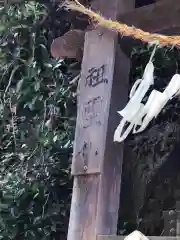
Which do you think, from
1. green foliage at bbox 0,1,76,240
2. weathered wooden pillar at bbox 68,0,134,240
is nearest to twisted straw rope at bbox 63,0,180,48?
weathered wooden pillar at bbox 68,0,134,240

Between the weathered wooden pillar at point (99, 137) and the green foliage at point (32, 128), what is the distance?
1090 millimetres

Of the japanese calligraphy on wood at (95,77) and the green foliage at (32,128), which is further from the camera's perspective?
the green foliage at (32,128)

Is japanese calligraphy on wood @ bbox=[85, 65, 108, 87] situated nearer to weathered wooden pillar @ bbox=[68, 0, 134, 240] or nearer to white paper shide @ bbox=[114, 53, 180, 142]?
weathered wooden pillar @ bbox=[68, 0, 134, 240]

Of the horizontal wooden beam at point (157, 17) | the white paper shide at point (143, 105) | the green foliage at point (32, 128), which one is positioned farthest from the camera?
the green foliage at point (32, 128)

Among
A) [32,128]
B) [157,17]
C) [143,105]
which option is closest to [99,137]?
[143,105]

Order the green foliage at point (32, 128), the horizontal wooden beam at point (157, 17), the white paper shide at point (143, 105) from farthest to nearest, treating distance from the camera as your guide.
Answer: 1. the green foliage at point (32, 128)
2. the horizontal wooden beam at point (157, 17)
3. the white paper shide at point (143, 105)

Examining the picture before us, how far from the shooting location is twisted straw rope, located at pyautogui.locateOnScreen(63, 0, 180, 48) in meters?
1.69

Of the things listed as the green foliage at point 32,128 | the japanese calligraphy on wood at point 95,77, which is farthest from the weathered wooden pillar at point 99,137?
the green foliage at point 32,128

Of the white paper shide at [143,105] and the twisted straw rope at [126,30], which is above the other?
the twisted straw rope at [126,30]

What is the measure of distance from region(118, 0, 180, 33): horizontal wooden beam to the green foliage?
3.71ft

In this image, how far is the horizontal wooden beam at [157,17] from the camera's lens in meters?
1.79

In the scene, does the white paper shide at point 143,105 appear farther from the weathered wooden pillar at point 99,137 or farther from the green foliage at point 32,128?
the green foliage at point 32,128

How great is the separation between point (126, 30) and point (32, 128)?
4.83ft

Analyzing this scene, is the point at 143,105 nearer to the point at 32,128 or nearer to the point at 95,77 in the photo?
the point at 95,77
